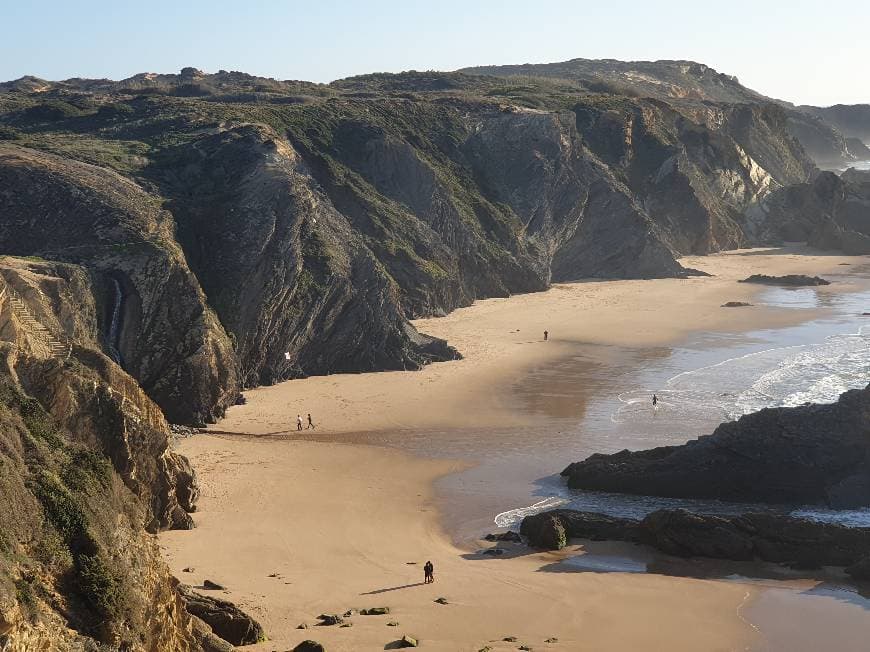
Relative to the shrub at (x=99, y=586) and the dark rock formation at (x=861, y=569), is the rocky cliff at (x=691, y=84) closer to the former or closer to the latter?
the dark rock formation at (x=861, y=569)

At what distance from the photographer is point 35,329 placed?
23.8 metres

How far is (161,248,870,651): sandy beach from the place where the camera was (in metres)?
22.6

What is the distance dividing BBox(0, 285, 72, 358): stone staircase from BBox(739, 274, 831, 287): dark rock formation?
5596cm

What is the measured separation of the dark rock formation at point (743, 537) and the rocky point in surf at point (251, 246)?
11.2 ft

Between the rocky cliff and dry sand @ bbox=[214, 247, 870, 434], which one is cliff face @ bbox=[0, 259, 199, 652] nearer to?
dry sand @ bbox=[214, 247, 870, 434]

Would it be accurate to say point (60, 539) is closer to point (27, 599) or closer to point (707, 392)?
point (27, 599)

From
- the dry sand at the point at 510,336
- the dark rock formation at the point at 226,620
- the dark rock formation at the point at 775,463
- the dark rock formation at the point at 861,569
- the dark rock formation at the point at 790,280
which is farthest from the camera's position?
the dark rock formation at the point at 790,280

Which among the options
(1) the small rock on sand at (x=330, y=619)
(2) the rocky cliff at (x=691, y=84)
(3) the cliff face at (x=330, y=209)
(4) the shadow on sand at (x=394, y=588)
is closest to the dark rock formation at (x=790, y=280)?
(3) the cliff face at (x=330, y=209)

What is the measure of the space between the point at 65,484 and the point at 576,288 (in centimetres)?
5706

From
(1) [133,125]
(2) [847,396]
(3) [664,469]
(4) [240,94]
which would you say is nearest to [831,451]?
(2) [847,396]

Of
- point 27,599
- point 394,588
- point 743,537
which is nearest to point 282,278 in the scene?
point 394,588

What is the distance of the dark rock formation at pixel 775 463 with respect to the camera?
30781mm

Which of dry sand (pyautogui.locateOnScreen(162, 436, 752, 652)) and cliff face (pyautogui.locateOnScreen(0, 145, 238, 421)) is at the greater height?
cliff face (pyautogui.locateOnScreen(0, 145, 238, 421))

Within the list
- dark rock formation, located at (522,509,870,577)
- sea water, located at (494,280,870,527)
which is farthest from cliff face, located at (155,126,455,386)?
dark rock formation, located at (522,509,870,577)
